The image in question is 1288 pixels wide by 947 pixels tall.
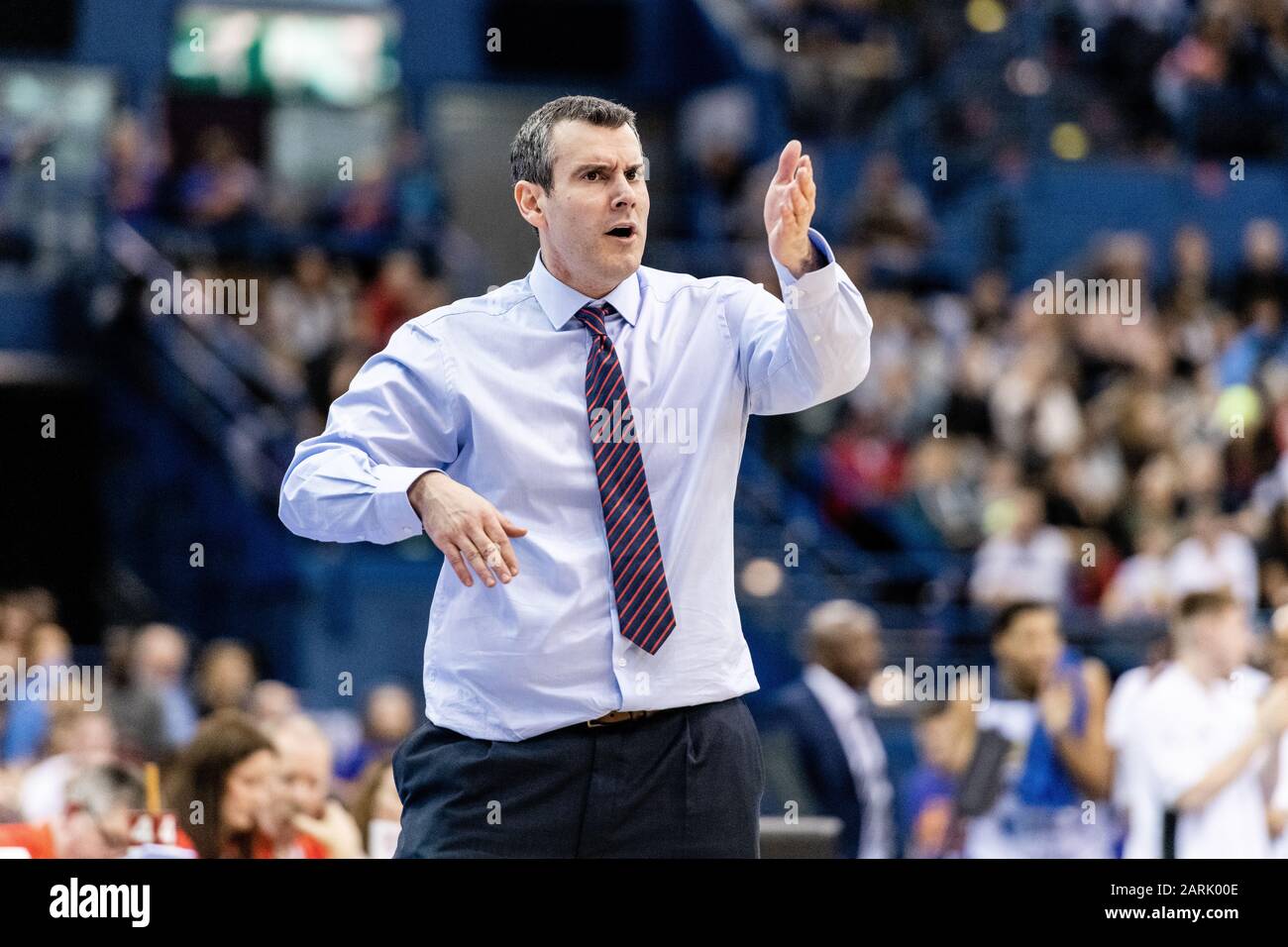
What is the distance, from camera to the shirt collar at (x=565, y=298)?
336cm

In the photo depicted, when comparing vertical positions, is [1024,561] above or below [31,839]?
above

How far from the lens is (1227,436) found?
10016 millimetres

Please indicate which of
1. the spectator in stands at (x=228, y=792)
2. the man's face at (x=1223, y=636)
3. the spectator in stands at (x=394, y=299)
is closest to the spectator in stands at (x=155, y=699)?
the spectator in stands at (x=394, y=299)

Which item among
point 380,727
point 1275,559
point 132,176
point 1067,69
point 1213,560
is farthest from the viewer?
point 1067,69

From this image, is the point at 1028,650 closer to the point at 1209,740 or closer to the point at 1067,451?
the point at 1209,740

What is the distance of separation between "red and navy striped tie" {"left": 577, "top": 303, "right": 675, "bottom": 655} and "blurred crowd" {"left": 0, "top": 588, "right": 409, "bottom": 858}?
1536mm

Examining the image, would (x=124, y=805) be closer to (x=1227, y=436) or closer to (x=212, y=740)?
(x=212, y=740)

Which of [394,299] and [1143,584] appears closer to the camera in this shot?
[1143,584]

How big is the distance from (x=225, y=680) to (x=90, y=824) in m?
3.47

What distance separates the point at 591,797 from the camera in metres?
3.14

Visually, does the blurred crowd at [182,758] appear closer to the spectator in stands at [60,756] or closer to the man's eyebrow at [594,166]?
the spectator in stands at [60,756]

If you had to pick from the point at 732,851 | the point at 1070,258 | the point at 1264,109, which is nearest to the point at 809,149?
the point at 1070,258

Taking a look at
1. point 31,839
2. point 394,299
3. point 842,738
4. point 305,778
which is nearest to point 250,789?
point 305,778

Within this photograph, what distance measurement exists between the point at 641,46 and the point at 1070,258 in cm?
475
